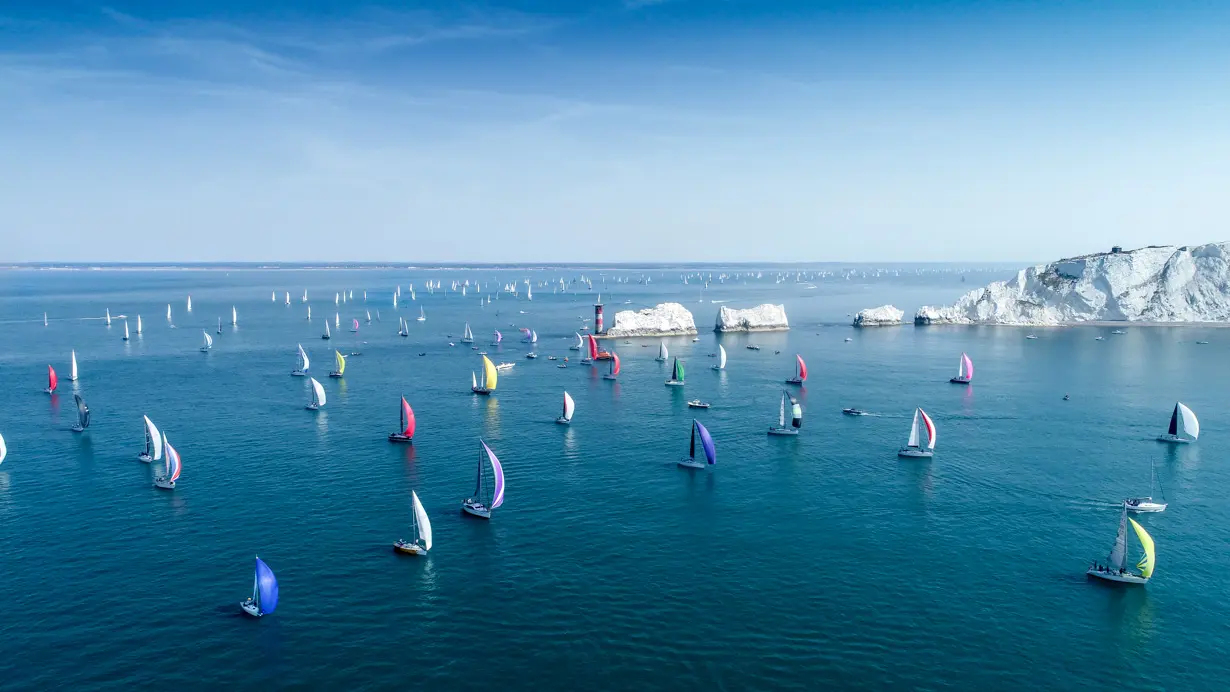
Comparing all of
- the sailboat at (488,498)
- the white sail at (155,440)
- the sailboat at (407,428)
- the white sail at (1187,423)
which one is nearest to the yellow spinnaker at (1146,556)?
the white sail at (1187,423)

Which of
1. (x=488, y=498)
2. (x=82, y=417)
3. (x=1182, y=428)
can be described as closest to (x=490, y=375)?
(x=488, y=498)

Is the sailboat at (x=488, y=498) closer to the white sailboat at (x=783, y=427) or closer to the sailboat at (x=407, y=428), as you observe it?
the sailboat at (x=407, y=428)

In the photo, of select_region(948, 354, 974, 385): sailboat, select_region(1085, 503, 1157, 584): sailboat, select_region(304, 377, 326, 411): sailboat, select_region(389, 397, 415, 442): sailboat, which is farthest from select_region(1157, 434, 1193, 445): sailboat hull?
select_region(304, 377, 326, 411): sailboat

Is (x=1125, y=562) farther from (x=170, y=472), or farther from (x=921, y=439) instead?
(x=170, y=472)

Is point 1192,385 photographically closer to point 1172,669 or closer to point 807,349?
point 807,349

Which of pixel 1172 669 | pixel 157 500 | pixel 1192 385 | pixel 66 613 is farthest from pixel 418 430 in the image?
pixel 1192 385

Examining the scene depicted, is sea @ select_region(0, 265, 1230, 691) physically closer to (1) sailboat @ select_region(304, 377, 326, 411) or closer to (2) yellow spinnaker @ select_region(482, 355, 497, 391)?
(1) sailboat @ select_region(304, 377, 326, 411)
